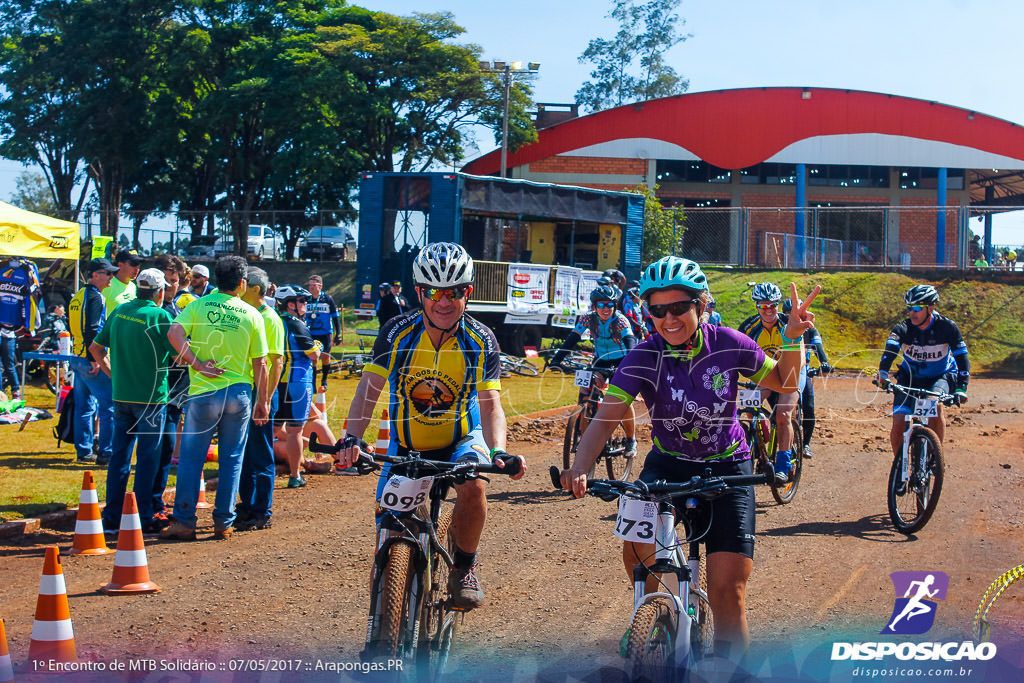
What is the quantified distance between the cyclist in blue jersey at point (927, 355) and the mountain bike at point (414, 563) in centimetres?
582

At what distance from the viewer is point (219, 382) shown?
7.88 meters

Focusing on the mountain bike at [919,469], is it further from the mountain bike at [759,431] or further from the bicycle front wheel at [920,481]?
the mountain bike at [759,431]

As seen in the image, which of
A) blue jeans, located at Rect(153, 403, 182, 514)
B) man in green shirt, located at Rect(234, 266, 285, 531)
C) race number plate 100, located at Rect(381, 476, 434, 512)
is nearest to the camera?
race number plate 100, located at Rect(381, 476, 434, 512)

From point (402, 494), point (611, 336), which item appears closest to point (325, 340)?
point (611, 336)

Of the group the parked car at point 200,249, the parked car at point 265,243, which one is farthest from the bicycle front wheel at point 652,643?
the parked car at point 265,243

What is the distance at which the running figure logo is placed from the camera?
6035mm

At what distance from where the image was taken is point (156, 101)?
4216cm

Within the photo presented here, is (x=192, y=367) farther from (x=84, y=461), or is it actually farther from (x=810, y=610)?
(x=810, y=610)

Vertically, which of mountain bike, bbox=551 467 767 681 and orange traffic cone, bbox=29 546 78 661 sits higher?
mountain bike, bbox=551 467 767 681

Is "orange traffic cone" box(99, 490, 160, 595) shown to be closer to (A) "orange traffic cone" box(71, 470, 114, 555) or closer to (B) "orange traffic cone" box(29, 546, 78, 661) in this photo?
(A) "orange traffic cone" box(71, 470, 114, 555)

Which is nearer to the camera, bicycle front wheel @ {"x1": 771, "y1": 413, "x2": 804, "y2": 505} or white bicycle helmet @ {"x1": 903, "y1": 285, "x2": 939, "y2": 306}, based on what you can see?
white bicycle helmet @ {"x1": 903, "y1": 285, "x2": 939, "y2": 306}

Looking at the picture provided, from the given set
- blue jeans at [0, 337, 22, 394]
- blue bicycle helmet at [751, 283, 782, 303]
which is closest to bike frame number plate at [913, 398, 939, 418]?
blue bicycle helmet at [751, 283, 782, 303]

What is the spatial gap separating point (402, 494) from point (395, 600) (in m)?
0.50

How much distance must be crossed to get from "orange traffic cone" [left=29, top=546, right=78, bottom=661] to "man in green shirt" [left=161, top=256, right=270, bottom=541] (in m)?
2.74
